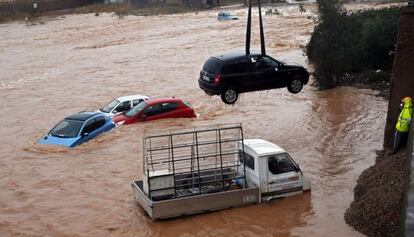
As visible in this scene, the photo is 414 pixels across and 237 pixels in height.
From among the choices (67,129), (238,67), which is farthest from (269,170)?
(67,129)

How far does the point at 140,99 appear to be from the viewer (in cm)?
2409

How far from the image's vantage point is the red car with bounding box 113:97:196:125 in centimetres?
2259

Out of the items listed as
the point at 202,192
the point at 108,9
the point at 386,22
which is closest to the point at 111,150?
the point at 202,192

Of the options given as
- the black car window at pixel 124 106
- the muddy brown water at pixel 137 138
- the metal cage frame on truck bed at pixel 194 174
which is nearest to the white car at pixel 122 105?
the black car window at pixel 124 106

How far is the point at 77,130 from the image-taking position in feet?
68.2

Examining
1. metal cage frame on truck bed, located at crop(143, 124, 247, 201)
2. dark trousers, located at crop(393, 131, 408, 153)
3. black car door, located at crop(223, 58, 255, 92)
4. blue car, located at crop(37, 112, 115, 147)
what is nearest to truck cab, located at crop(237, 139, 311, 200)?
metal cage frame on truck bed, located at crop(143, 124, 247, 201)

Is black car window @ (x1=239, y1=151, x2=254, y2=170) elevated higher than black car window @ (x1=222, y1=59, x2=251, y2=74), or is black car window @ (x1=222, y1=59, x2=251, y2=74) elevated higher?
black car window @ (x1=222, y1=59, x2=251, y2=74)

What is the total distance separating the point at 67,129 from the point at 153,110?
3558mm

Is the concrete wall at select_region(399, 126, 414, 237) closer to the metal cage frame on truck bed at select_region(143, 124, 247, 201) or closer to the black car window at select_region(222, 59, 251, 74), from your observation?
the metal cage frame on truck bed at select_region(143, 124, 247, 201)

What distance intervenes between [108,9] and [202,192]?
73822 millimetres

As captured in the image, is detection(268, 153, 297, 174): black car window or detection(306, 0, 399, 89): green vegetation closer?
detection(268, 153, 297, 174): black car window

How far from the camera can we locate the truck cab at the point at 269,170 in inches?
570

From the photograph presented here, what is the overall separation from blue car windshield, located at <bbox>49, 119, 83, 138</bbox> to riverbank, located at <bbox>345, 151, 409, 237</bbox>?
405 inches

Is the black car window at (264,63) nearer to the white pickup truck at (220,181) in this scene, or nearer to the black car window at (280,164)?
the white pickup truck at (220,181)
